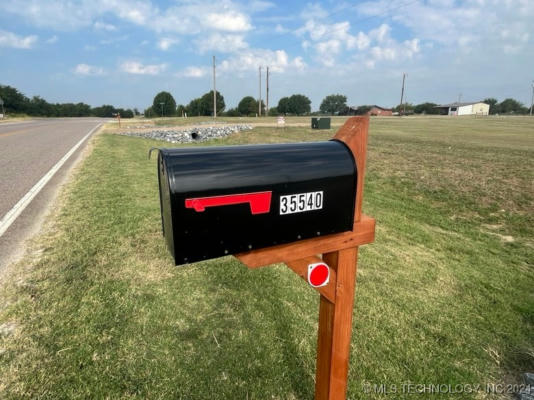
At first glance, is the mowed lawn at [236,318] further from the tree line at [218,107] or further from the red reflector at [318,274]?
the tree line at [218,107]

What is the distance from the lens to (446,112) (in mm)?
98438

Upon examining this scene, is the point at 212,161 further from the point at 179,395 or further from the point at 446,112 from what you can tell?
the point at 446,112

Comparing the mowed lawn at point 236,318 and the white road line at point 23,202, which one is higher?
the white road line at point 23,202

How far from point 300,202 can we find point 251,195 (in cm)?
21

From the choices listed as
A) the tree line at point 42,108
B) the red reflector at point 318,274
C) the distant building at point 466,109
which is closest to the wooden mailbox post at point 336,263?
the red reflector at point 318,274

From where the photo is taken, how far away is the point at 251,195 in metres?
1.08

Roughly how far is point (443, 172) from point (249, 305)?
6734 millimetres

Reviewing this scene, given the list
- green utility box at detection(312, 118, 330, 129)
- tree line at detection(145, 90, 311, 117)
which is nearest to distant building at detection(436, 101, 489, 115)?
tree line at detection(145, 90, 311, 117)

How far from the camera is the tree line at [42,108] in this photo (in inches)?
2530

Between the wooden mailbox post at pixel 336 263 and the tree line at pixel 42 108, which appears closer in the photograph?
the wooden mailbox post at pixel 336 263

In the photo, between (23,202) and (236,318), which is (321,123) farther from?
(236,318)

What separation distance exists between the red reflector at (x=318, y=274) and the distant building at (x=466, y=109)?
111194 millimetres

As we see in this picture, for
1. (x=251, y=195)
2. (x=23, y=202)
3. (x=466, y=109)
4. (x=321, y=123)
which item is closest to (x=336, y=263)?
(x=251, y=195)

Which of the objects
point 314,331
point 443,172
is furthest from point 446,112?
point 314,331
